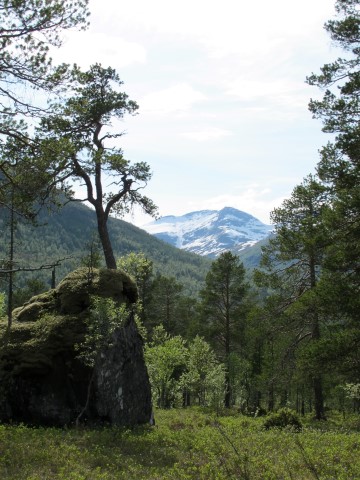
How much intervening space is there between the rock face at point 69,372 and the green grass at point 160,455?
1405 millimetres

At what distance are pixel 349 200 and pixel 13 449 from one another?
1256 centimetres

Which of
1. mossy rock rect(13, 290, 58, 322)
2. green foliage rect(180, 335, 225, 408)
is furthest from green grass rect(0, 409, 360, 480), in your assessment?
green foliage rect(180, 335, 225, 408)

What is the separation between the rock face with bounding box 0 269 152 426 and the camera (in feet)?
56.6

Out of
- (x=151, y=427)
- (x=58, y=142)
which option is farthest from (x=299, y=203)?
(x=58, y=142)

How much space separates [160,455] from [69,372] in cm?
679

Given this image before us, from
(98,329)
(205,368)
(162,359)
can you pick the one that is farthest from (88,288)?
(205,368)

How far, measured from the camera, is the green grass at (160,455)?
10.2 metres

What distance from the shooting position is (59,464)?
10695 millimetres

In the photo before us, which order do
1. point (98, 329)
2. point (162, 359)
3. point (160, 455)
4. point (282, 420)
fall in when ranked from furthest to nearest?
point (162, 359)
point (282, 420)
point (98, 329)
point (160, 455)

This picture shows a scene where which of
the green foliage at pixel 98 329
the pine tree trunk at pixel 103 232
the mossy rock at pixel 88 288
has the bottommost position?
the green foliage at pixel 98 329

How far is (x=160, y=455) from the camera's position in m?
12.7

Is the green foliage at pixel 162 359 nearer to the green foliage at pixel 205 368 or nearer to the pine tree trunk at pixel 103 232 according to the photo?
the green foliage at pixel 205 368

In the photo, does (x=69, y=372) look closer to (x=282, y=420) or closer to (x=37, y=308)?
(x=37, y=308)

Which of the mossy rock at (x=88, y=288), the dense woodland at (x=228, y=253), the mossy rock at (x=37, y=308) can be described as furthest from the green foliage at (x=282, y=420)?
the mossy rock at (x=37, y=308)
